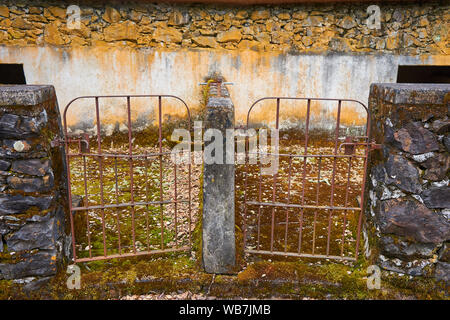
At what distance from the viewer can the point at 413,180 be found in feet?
8.41

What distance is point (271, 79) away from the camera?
6.50 metres

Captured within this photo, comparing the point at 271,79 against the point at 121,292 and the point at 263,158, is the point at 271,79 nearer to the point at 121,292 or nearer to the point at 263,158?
the point at 263,158

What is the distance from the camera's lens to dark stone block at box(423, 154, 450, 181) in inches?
99.1

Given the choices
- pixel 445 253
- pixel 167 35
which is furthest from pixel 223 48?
pixel 445 253

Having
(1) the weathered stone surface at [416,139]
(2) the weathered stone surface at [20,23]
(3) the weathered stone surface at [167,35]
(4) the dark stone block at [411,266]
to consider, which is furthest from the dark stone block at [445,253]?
(2) the weathered stone surface at [20,23]

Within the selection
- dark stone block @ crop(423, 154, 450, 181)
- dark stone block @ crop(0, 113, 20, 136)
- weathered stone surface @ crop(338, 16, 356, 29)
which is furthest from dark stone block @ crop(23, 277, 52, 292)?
weathered stone surface @ crop(338, 16, 356, 29)

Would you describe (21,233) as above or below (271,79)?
below

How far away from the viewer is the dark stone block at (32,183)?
8.34 feet

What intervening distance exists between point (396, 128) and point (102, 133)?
514 cm

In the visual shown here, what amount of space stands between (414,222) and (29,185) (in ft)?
9.24

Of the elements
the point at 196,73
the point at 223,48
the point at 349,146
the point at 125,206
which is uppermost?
the point at 223,48

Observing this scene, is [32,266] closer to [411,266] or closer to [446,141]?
[411,266]

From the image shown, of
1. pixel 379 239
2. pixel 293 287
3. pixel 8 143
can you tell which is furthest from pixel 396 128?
pixel 8 143

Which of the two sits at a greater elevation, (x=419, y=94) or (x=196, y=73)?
(x=196, y=73)
